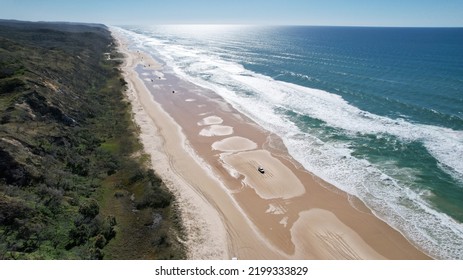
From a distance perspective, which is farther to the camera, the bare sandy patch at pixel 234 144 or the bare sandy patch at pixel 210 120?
the bare sandy patch at pixel 210 120

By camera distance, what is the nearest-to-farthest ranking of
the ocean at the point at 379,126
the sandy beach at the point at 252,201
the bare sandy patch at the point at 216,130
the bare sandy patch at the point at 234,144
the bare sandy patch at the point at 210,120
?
the sandy beach at the point at 252,201
the ocean at the point at 379,126
the bare sandy patch at the point at 234,144
the bare sandy patch at the point at 216,130
the bare sandy patch at the point at 210,120

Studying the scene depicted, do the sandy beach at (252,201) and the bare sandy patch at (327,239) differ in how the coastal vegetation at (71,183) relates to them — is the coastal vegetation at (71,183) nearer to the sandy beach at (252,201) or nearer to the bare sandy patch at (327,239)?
the sandy beach at (252,201)

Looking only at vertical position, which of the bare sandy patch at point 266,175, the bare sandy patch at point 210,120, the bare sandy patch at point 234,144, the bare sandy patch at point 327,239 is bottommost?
the bare sandy patch at point 327,239

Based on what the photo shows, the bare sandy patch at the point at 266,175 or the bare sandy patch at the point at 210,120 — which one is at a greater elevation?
the bare sandy patch at the point at 210,120

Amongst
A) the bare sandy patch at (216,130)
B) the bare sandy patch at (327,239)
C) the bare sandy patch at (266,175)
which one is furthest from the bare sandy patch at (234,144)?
the bare sandy patch at (327,239)

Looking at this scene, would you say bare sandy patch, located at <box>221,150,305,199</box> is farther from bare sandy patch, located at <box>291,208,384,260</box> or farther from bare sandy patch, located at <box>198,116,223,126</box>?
bare sandy patch, located at <box>198,116,223,126</box>

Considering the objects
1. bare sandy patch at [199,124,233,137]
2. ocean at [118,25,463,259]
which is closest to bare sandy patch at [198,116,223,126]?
bare sandy patch at [199,124,233,137]

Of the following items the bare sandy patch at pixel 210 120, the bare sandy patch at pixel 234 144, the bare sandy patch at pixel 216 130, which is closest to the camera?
the bare sandy patch at pixel 234 144
